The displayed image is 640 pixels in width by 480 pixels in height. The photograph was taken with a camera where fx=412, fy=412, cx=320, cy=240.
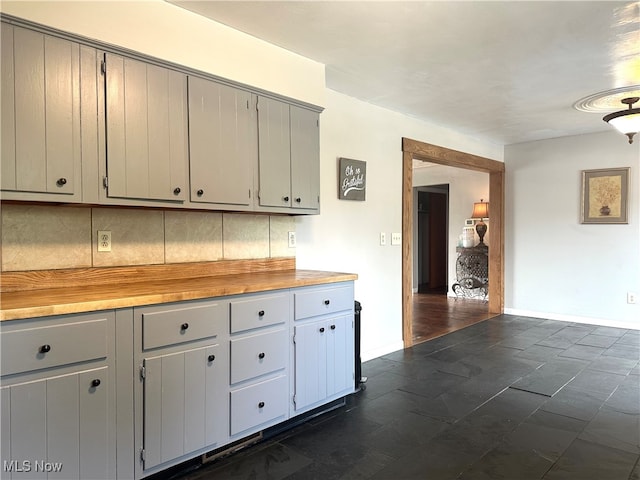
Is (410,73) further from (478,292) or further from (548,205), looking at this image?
(478,292)

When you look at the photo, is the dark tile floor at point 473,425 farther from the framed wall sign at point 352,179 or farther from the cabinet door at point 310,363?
the framed wall sign at point 352,179

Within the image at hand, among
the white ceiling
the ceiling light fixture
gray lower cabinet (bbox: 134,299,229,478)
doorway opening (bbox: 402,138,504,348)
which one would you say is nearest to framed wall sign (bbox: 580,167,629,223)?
doorway opening (bbox: 402,138,504,348)

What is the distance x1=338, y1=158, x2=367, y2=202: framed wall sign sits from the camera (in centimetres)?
363

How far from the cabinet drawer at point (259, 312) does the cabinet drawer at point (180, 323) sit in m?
0.08

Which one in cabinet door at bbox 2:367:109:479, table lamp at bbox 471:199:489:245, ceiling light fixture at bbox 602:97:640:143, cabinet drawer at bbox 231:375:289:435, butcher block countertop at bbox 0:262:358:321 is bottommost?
cabinet drawer at bbox 231:375:289:435

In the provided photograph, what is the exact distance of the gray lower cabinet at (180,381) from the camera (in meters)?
1.88

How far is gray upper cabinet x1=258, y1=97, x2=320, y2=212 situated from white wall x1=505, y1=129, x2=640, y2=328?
4.22 m

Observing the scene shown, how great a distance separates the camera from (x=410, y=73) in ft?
10.6

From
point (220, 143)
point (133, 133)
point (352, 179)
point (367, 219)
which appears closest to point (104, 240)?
point (133, 133)

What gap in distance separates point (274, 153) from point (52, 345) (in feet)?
5.47

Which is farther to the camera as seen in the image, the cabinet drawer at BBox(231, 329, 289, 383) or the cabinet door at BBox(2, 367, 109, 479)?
the cabinet drawer at BBox(231, 329, 289, 383)

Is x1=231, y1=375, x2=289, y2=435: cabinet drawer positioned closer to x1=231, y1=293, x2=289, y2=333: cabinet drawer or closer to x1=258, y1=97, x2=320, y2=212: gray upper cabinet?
x1=231, y1=293, x2=289, y2=333: cabinet drawer

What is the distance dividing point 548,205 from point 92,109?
18.8ft

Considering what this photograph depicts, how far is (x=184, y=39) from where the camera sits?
2309mm
